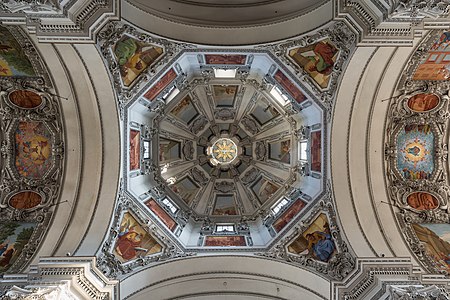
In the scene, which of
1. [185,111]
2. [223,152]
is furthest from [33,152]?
[223,152]

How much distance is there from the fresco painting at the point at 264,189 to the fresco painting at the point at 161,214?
4.91 m

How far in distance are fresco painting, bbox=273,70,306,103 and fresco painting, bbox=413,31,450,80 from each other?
13.3 feet

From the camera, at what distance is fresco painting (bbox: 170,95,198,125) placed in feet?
55.2

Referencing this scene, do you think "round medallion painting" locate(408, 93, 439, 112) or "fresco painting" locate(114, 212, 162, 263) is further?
"fresco painting" locate(114, 212, 162, 263)

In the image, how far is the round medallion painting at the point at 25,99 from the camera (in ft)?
41.8

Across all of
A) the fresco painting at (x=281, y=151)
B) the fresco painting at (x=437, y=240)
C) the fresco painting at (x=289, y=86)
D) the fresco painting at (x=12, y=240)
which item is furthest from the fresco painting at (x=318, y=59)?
the fresco painting at (x=12, y=240)

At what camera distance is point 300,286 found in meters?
12.8

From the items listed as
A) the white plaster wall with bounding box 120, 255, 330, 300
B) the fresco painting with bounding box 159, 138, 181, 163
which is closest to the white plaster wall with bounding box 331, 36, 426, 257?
the white plaster wall with bounding box 120, 255, 330, 300

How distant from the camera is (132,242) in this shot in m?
13.4

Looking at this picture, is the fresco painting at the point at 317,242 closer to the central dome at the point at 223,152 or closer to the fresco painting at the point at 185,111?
the central dome at the point at 223,152

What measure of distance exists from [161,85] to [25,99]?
198 inches

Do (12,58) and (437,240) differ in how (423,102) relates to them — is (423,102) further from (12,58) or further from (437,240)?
(12,58)

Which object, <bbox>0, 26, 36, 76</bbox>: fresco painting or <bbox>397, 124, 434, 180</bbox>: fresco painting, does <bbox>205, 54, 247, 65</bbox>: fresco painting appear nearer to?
<bbox>0, 26, 36, 76</bbox>: fresco painting

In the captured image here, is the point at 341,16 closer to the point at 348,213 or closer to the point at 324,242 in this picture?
the point at 348,213
